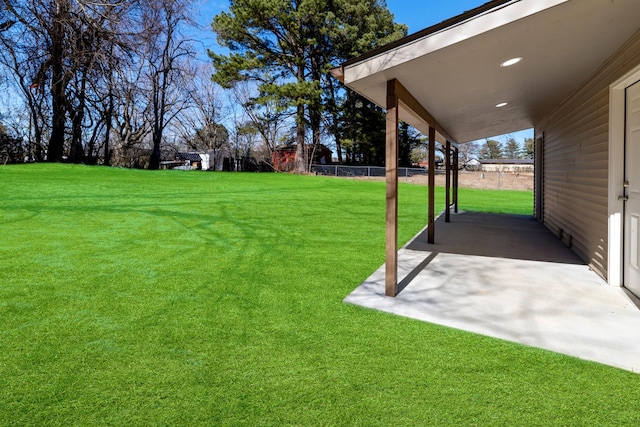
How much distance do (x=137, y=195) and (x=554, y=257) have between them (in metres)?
8.68

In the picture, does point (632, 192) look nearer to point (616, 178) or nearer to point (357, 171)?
point (616, 178)

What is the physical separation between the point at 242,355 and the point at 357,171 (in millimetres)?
21992

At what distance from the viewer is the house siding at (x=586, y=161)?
12.1ft

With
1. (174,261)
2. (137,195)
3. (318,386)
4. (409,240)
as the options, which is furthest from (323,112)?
(318,386)

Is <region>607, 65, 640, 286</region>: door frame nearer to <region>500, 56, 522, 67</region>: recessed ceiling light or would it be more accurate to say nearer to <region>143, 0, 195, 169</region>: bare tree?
<region>500, 56, 522, 67</region>: recessed ceiling light

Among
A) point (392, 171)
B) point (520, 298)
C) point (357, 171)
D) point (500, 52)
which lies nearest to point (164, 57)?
point (357, 171)

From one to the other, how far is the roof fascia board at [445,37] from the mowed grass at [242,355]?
1843 mm

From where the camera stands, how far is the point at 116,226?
584cm

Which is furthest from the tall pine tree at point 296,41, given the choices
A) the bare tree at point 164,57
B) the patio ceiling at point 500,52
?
the patio ceiling at point 500,52

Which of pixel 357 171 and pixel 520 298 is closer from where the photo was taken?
pixel 520 298

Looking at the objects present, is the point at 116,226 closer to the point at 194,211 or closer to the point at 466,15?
the point at 194,211

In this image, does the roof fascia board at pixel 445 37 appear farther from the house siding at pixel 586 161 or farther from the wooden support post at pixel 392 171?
the house siding at pixel 586 161

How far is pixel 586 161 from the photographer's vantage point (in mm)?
4492

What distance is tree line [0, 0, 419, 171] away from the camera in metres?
13.2
